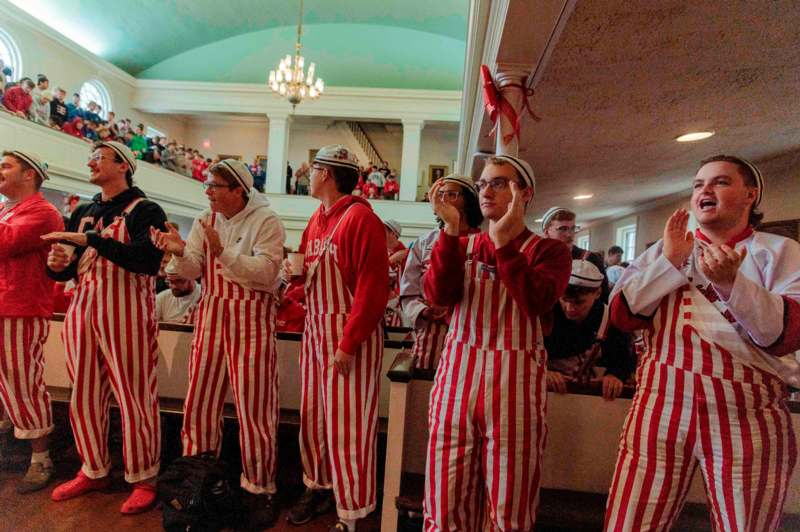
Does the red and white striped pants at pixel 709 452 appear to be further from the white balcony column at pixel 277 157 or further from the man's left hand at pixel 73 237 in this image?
the white balcony column at pixel 277 157

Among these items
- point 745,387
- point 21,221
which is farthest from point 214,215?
point 745,387

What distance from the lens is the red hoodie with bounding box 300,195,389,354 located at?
71.3 inches

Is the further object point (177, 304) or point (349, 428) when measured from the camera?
point (177, 304)

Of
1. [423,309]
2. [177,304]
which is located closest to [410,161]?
[177,304]

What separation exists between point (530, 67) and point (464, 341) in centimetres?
201

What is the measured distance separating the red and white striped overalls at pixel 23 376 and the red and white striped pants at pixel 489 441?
232cm

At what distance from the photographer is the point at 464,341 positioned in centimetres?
146

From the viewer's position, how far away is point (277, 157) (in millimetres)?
14523

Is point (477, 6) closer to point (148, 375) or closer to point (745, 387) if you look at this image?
point (745, 387)

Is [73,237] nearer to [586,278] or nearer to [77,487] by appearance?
[77,487]

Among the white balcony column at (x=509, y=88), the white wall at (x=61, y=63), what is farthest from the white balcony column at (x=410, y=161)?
the white balcony column at (x=509, y=88)

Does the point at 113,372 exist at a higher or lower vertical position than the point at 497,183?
lower

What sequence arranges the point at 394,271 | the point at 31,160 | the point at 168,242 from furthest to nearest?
the point at 394,271
the point at 31,160
the point at 168,242

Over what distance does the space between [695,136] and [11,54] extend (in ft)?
49.7
